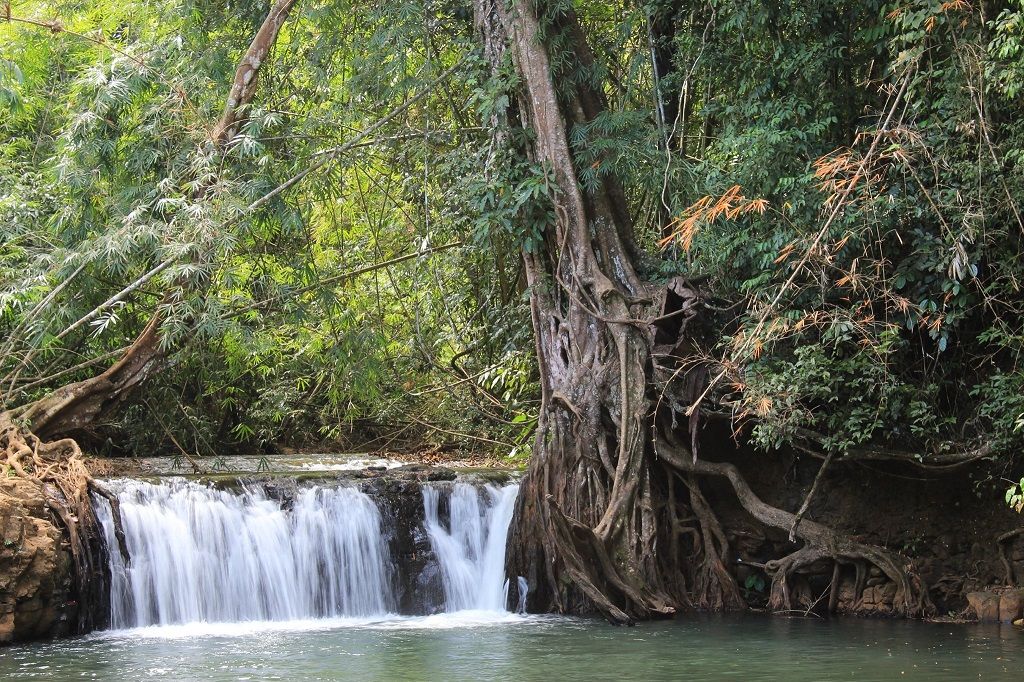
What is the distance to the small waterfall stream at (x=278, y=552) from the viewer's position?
412 inches

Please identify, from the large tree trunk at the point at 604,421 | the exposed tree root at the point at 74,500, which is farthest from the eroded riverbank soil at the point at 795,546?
the large tree trunk at the point at 604,421

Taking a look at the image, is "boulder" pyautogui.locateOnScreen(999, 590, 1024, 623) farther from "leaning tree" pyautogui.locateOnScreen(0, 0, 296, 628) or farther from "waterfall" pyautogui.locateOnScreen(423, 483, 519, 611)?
"leaning tree" pyautogui.locateOnScreen(0, 0, 296, 628)

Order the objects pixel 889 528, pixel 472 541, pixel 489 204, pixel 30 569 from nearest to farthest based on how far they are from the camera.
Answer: pixel 30 569 → pixel 889 528 → pixel 489 204 → pixel 472 541

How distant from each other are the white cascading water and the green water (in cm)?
37

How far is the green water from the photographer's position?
7633 millimetres

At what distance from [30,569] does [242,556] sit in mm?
2072

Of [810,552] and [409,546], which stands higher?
[409,546]

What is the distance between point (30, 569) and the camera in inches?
366

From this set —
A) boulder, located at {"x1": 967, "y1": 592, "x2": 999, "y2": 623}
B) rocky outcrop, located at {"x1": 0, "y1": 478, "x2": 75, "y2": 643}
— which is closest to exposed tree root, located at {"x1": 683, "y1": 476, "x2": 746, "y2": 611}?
boulder, located at {"x1": 967, "y1": 592, "x2": 999, "y2": 623}

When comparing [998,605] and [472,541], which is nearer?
[998,605]

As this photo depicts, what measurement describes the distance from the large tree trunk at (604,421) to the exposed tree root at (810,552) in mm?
15

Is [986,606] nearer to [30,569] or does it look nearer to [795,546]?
[795,546]

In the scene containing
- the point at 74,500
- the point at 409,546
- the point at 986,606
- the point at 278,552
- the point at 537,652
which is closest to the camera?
the point at 537,652

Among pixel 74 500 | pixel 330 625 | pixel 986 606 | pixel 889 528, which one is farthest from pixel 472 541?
pixel 986 606
